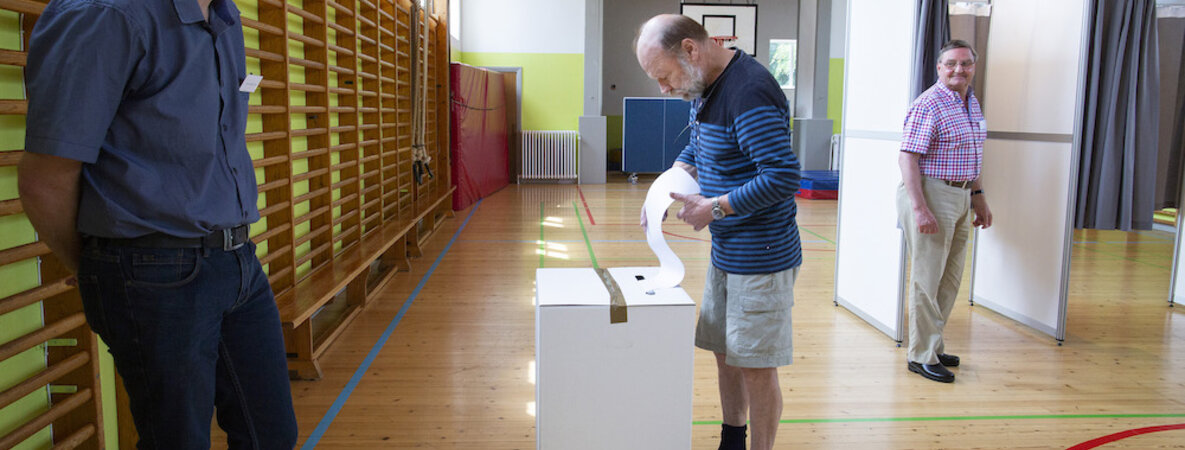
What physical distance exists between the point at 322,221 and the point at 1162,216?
26.6 feet

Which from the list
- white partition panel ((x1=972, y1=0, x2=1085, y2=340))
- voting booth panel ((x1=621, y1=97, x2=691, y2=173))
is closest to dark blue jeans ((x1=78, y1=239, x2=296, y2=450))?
white partition panel ((x1=972, y1=0, x2=1085, y2=340))

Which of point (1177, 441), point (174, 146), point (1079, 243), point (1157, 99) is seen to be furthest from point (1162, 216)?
point (174, 146)

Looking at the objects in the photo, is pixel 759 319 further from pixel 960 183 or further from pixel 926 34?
pixel 926 34

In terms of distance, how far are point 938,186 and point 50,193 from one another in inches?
120

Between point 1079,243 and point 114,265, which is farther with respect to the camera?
point 1079,243

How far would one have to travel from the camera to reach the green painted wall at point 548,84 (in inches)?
470

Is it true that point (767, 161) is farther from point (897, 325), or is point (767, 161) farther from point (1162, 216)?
point (1162, 216)

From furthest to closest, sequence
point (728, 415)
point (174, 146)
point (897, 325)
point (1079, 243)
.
Result: point (1079, 243) → point (897, 325) → point (728, 415) → point (174, 146)

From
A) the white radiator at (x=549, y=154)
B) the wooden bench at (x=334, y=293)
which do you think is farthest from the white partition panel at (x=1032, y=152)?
the white radiator at (x=549, y=154)

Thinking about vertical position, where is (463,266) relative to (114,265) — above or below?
below

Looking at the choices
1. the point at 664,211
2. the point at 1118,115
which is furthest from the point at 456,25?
the point at 664,211

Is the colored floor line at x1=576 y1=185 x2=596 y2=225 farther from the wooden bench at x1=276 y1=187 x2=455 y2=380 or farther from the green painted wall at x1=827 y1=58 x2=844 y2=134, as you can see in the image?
the green painted wall at x1=827 y1=58 x2=844 y2=134

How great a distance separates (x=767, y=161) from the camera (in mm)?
1849

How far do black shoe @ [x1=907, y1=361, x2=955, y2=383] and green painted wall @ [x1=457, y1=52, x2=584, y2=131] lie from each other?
9.22 meters
